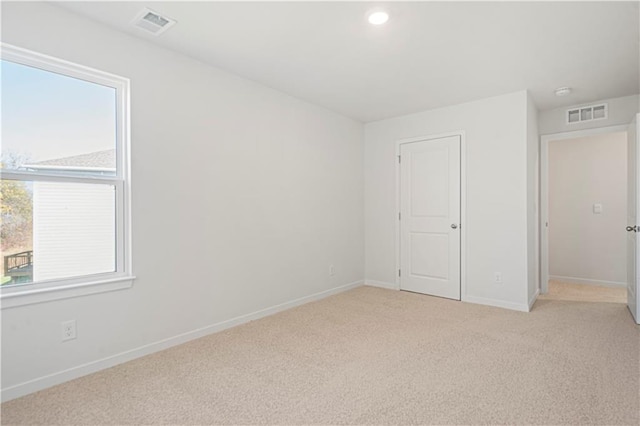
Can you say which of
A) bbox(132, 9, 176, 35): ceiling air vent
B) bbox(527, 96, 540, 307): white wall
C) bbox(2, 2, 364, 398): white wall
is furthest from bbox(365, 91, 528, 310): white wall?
bbox(132, 9, 176, 35): ceiling air vent

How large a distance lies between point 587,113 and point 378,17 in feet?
10.9

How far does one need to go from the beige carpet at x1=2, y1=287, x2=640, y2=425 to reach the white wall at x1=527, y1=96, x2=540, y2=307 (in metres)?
0.70

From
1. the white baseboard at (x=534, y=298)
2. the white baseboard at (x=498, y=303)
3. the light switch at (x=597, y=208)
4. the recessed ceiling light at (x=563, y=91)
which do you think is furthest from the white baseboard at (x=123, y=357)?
the light switch at (x=597, y=208)

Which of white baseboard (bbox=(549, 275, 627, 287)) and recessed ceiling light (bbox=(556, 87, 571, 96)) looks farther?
white baseboard (bbox=(549, 275, 627, 287))

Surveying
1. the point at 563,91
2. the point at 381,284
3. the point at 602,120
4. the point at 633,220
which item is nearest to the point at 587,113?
the point at 602,120

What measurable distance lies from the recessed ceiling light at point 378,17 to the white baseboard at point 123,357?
2.71m

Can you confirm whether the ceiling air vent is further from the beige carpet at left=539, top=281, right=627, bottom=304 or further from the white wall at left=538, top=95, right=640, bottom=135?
the beige carpet at left=539, top=281, right=627, bottom=304

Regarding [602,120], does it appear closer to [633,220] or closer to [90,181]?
[633,220]

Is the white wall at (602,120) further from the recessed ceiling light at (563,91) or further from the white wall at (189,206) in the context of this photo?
the white wall at (189,206)

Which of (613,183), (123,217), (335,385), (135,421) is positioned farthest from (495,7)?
(613,183)

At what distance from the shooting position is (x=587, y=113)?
163 inches

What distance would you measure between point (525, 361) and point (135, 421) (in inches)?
99.2

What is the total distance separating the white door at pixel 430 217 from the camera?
14.0ft

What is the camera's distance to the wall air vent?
4039 millimetres
